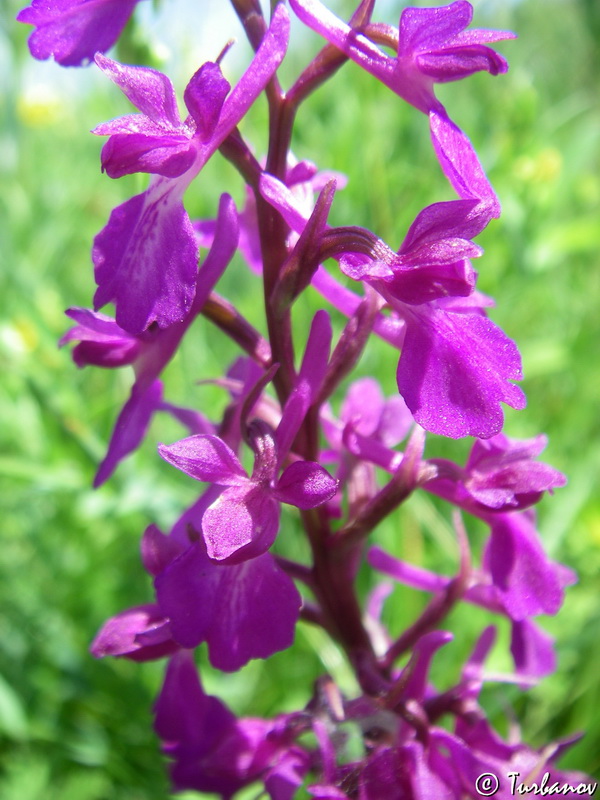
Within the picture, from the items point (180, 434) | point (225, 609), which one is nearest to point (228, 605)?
point (225, 609)

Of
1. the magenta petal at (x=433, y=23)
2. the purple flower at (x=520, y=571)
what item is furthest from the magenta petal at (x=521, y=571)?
the magenta petal at (x=433, y=23)

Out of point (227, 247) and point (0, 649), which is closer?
point (227, 247)

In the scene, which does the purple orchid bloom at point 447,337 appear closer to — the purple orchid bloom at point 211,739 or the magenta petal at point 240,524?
the magenta petal at point 240,524

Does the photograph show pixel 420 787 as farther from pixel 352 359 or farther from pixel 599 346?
pixel 599 346

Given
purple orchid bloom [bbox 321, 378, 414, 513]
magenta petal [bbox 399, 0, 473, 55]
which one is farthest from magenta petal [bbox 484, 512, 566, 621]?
magenta petal [bbox 399, 0, 473, 55]

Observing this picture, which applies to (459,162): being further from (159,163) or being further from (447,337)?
(159,163)

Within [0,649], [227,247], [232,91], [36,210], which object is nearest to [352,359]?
[227,247]

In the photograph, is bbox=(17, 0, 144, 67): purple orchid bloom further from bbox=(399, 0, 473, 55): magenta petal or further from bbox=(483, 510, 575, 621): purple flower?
bbox=(483, 510, 575, 621): purple flower
